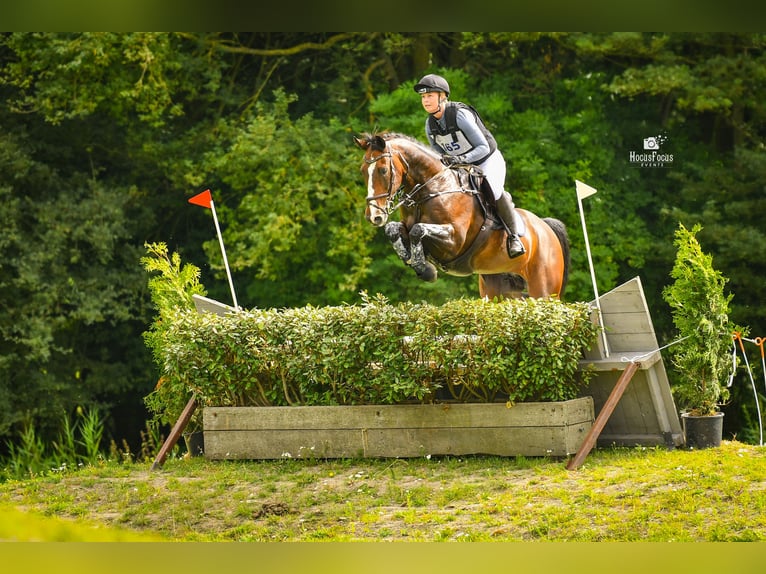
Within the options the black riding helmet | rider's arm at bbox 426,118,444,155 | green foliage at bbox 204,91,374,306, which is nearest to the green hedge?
rider's arm at bbox 426,118,444,155

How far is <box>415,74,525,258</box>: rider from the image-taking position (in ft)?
20.6

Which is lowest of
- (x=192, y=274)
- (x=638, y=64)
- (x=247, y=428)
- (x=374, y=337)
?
(x=247, y=428)

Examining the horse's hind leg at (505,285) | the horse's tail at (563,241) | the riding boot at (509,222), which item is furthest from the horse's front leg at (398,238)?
the horse's tail at (563,241)

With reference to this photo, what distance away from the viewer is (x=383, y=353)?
20.2ft

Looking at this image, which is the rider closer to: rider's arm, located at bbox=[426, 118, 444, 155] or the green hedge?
rider's arm, located at bbox=[426, 118, 444, 155]

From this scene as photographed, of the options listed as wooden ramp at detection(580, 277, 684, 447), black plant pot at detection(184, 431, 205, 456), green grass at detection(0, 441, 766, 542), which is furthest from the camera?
black plant pot at detection(184, 431, 205, 456)

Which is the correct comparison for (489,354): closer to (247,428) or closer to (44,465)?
(247,428)

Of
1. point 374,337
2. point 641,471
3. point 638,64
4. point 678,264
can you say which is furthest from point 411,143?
point 638,64

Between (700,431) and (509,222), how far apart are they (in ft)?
5.47

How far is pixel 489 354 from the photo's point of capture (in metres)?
5.99

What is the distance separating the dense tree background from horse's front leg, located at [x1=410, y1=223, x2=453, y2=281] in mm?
3302

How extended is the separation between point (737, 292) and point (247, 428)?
4.69 meters

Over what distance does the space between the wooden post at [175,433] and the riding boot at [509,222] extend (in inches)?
84.9

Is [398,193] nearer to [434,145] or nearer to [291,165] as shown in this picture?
[434,145]
